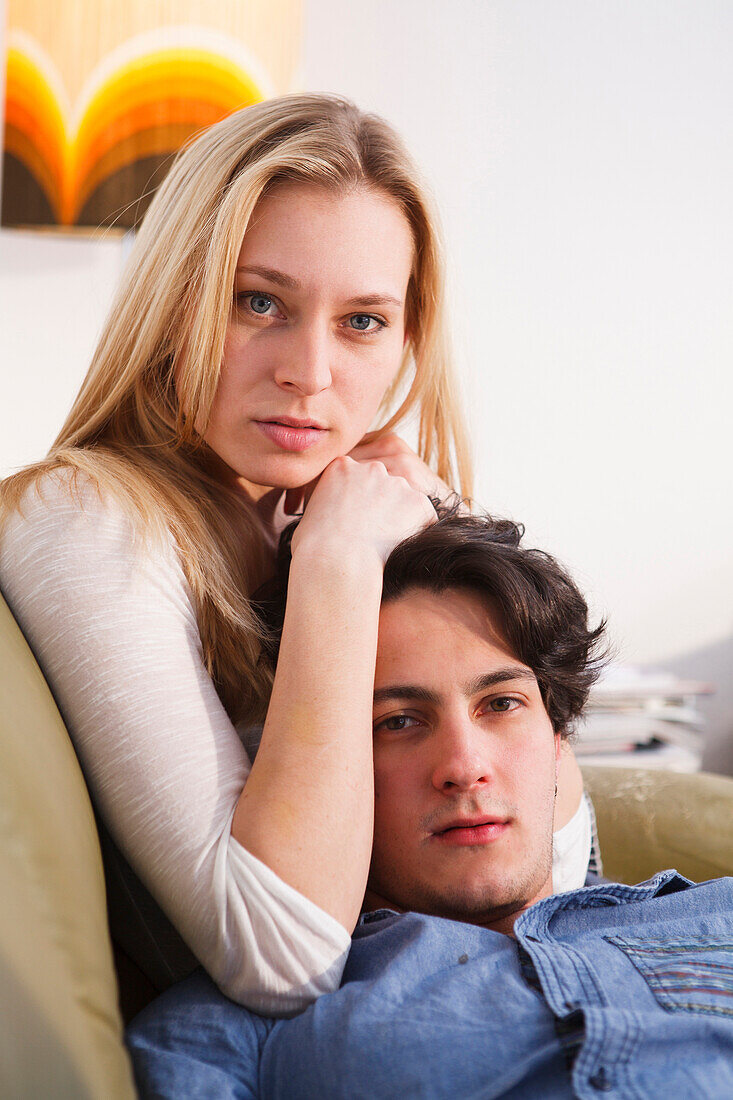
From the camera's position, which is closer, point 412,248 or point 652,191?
point 412,248

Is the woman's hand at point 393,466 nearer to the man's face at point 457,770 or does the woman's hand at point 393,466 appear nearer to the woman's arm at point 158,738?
the man's face at point 457,770

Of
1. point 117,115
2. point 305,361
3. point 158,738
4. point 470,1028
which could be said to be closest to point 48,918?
point 158,738

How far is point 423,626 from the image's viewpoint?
0.88 metres

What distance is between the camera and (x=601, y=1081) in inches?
24.5

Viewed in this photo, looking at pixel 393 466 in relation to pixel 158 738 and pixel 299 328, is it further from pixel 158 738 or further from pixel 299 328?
pixel 158 738

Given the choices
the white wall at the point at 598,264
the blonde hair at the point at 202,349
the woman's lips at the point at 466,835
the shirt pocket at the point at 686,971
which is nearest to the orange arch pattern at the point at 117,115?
the white wall at the point at 598,264

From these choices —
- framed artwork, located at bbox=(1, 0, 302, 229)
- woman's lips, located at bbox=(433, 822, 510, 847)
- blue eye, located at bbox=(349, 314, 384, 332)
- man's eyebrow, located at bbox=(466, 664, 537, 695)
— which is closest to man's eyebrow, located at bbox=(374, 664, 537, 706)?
man's eyebrow, located at bbox=(466, 664, 537, 695)

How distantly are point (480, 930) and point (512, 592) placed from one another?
0.29m

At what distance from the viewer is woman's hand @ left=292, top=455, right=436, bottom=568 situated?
2.77 ft

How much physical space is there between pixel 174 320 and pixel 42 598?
320mm

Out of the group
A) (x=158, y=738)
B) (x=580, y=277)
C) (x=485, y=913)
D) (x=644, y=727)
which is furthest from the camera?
(x=580, y=277)

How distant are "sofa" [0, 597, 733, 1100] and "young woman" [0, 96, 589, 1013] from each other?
0.05m

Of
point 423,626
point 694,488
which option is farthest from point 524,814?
point 694,488

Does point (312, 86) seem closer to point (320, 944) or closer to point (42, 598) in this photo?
point (42, 598)
